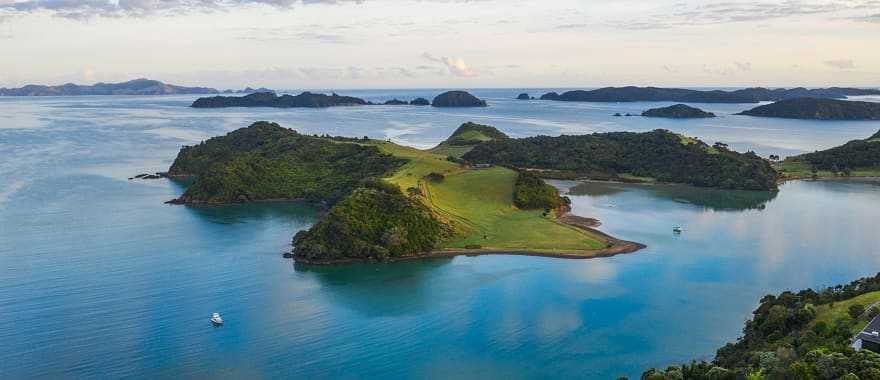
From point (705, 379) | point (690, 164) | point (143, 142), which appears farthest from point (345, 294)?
point (143, 142)

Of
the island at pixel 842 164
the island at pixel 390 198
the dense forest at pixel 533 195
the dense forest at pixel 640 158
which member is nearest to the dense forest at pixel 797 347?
the island at pixel 390 198

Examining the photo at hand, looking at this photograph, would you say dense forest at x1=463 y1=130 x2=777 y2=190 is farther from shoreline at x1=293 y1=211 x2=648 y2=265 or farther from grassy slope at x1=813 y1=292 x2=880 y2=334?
grassy slope at x1=813 y1=292 x2=880 y2=334

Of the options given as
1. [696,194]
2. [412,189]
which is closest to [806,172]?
[696,194]

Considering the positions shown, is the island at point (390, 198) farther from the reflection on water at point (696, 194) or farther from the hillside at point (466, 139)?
the hillside at point (466, 139)

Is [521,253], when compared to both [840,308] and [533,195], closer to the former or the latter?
[533,195]

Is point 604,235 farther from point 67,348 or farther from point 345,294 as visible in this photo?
point 67,348

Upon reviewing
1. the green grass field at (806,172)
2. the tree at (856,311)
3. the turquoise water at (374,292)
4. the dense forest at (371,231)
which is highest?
the green grass field at (806,172)
